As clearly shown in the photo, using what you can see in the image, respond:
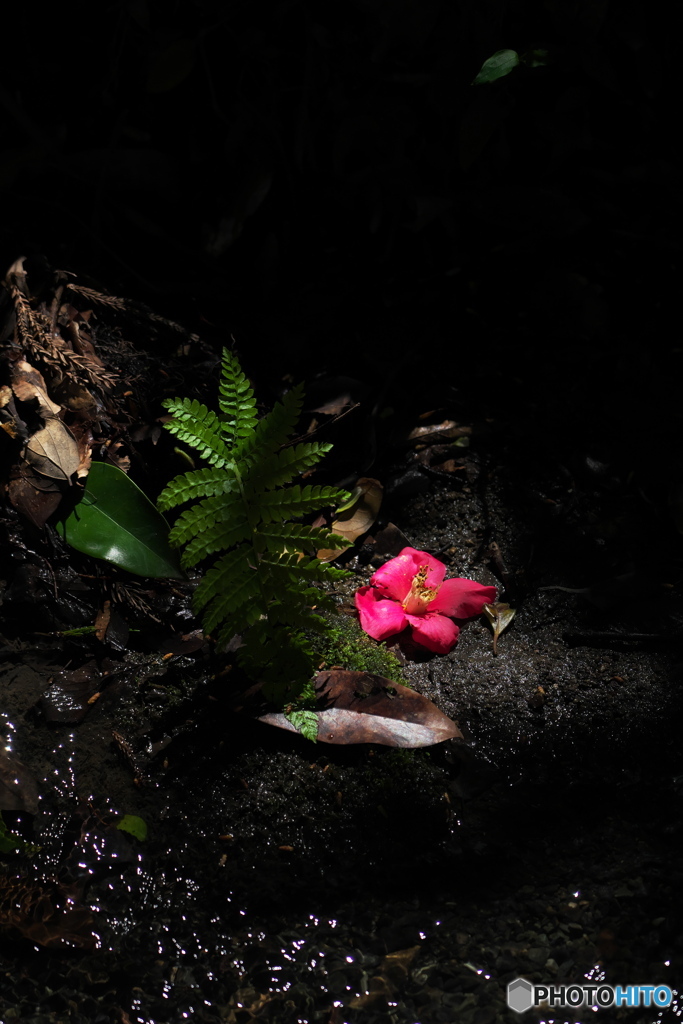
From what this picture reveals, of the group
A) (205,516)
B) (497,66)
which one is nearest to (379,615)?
(205,516)

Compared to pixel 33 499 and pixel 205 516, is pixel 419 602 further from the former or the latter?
pixel 33 499

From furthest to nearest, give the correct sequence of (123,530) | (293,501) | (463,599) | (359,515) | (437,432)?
(437,432), (359,515), (463,599), (123,530), (293,501)

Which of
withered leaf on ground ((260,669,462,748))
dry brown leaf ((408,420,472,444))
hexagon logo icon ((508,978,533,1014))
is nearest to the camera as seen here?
hexagon logo icon ((508,978,533,1014))

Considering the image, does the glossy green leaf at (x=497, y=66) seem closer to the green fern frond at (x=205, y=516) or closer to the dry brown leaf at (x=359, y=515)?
the dry brown leaf at (x=359, y=515)

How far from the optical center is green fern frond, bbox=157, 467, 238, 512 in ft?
6.37

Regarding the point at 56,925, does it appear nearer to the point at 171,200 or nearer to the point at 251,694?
the point at 251,694

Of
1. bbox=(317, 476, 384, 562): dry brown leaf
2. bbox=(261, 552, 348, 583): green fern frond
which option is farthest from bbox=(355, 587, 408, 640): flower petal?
→ bbox=(261, 552, 348, 583): green fern frond

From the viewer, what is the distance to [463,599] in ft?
7.84

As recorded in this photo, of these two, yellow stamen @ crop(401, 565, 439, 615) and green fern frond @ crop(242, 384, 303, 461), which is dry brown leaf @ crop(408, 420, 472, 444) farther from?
green fern frond @ crop(242, 384, 303, 461)

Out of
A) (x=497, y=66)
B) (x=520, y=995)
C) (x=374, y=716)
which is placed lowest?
(x=520, y=995)

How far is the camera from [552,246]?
3.19 meters

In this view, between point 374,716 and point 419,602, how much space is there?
0.42 m

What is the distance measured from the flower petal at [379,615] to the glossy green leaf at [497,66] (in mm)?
1729

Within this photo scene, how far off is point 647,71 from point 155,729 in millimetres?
3175
